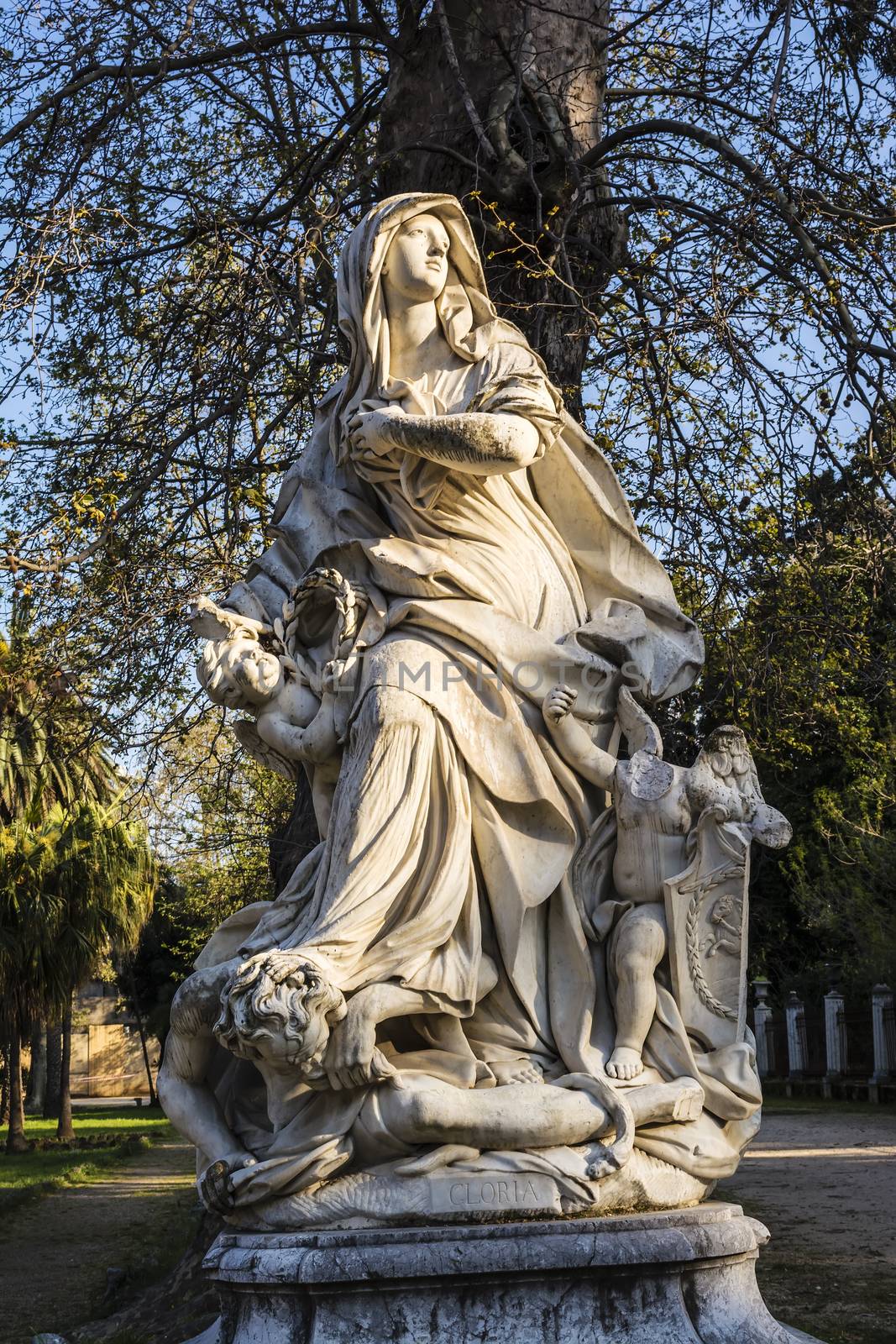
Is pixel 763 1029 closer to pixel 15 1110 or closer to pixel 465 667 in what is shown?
pixel 15 1110

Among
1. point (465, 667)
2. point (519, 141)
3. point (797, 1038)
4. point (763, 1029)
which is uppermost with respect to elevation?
point (519, 141)

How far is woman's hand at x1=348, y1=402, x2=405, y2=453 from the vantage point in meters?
4.57

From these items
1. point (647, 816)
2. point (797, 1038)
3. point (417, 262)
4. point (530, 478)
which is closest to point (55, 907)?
point (797, 1038)

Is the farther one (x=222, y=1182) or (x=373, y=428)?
(x=373, y=428)

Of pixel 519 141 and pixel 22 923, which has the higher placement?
pixel 519 141

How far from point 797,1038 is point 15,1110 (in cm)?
1395

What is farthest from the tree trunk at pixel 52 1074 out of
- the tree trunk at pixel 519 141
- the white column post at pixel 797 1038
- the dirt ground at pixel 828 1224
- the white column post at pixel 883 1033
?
the tree trunk at pixel 519 141

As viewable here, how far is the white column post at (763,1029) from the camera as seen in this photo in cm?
3114

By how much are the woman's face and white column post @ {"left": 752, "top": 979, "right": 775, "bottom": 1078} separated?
2775 cm

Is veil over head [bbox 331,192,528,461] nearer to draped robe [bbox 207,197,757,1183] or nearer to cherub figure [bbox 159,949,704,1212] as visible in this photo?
draped robe [bbox 207,197,757,1183]

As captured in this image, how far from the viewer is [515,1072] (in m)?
4.08

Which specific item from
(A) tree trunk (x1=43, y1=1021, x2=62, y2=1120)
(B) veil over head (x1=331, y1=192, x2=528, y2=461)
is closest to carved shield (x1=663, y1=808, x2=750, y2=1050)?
(B) veil over head (x1=331, y1=192, x2=528, y2=461)

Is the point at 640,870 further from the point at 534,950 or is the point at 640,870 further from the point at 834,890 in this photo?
the point at 834,890

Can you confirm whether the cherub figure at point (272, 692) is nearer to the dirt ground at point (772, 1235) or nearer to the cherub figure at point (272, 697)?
the cherub figure at point (272, 697)
